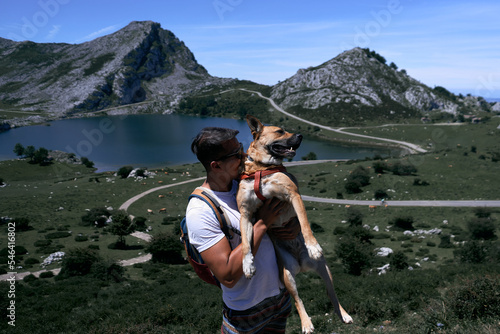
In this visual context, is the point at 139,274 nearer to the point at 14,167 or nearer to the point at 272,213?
the point at 272,213

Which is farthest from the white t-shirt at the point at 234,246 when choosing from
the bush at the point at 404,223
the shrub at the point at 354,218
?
the bush at the point at 404,223

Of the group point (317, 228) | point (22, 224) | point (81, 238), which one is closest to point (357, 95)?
point (317, 228)

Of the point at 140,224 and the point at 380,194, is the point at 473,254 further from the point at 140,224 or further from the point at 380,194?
the point at 140,224

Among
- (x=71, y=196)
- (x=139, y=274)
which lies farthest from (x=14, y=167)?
(x=139, y=274)

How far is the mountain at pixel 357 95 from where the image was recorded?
165625mm

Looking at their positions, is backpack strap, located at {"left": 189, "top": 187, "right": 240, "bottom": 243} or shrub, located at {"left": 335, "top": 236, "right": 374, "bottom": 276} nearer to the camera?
backpack strap, located at {"left": 189, "top": 187, "right": 240, "bottom": 243}

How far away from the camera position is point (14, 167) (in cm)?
8350

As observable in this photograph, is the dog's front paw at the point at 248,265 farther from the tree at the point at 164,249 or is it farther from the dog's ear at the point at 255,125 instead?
the tree at the point at 164,249

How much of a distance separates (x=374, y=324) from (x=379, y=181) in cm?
5244

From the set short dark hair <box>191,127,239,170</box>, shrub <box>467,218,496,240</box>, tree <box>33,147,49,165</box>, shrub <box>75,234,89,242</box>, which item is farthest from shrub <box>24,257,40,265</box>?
tree <box>33,147,49,165</box>

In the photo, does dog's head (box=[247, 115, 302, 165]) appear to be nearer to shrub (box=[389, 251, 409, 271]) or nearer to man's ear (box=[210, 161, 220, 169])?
man's ear (box=[210, 161, 220, 169])

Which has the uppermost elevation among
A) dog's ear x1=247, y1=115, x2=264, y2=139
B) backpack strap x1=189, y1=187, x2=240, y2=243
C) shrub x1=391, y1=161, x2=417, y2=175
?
dog's ear x1=247, y1=115, x2=264, y2=139

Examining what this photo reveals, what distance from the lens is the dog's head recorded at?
15.8 feet

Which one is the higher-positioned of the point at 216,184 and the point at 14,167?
the point at 216,184
